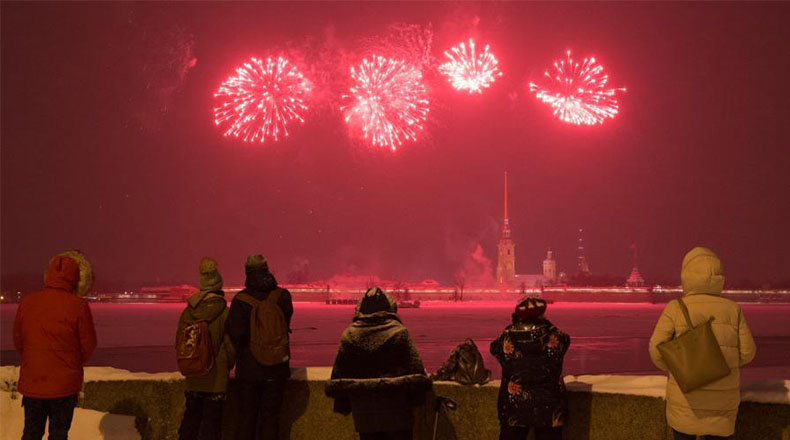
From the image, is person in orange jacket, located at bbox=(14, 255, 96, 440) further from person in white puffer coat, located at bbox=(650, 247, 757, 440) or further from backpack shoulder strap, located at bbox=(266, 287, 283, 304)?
person in white puffer coat, located at bbox=(650, 247, 757, 440)

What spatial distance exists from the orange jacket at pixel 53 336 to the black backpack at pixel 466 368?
3.59 m

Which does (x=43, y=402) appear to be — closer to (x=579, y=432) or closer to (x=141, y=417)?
(x=141, y=417)

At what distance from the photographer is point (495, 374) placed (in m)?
17.7

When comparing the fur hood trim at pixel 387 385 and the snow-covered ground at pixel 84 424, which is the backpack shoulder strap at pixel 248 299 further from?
the snow-covered ground at pixel 84 424

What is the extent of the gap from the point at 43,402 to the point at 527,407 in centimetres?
423

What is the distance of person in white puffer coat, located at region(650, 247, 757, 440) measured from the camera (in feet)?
19.2

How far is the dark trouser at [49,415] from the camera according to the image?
6.67 meters

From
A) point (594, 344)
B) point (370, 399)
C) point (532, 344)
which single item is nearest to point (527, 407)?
point (532, 344)

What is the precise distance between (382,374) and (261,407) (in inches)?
87.3

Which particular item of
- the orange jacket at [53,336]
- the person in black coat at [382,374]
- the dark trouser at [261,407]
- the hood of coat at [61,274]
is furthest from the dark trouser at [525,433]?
the hood of coat at [61,274]

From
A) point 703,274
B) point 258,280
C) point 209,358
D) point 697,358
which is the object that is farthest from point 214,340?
point 703,274

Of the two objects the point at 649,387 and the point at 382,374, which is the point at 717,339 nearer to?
the point at 649,387

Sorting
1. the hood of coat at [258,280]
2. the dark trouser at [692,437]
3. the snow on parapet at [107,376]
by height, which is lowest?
the dark trouser at [692,437]

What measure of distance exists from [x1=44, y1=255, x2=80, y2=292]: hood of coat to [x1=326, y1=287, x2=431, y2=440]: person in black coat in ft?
8.60
